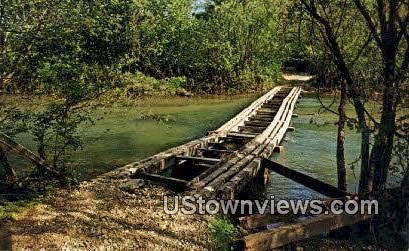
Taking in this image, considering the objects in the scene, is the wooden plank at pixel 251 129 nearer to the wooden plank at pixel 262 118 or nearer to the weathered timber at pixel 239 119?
the weathered timber at pixel 239 119

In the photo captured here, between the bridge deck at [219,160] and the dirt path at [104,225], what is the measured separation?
50.8 inches

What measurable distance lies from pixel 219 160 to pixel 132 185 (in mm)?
3146

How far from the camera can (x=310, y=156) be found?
16625mm

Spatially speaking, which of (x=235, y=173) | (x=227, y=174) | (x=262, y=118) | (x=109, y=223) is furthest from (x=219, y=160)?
(x=262, y=118)

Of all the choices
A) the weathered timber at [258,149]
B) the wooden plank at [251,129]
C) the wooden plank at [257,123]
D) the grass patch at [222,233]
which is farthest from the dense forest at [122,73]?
the wooden plank at [257,123]

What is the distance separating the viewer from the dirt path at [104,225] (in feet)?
21.2

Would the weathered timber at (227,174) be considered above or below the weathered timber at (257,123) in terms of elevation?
below

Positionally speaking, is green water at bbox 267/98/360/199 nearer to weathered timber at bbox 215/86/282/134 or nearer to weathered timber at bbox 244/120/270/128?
weathered timber at bbox 244/120/270/128

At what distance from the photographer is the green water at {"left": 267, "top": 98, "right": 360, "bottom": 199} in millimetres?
12366

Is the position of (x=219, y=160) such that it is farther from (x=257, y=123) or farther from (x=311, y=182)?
(x=257, y=123)

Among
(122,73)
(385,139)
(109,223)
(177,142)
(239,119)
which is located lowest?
(177,142)

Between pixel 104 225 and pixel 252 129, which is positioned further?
pixel 252 129

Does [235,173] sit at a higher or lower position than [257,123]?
lower

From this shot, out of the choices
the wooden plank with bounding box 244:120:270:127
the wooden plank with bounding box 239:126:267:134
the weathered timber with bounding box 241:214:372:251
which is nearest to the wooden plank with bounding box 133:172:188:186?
the weathered timber with bounding box 241:214:372:251
